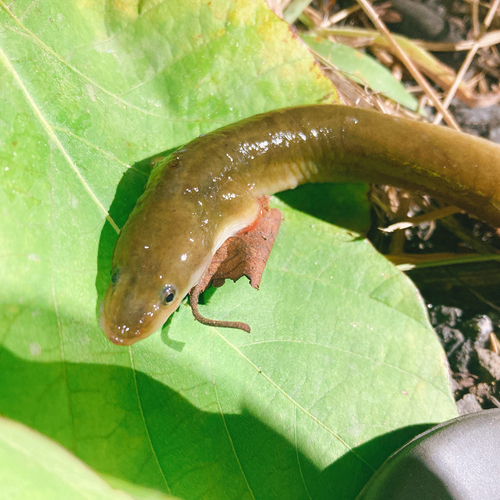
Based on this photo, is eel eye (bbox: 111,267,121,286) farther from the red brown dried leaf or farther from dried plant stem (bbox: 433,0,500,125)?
dried plant stem (bbox: 433,0,500,125)

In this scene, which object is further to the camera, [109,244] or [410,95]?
[410,95]

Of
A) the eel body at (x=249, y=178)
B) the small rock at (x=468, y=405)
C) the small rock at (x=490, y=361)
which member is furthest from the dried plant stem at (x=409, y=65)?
the small rock at (x=468, y=405)

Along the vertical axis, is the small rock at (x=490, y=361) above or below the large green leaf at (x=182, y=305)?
below

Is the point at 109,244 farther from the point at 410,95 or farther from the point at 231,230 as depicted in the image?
the point at 410,95

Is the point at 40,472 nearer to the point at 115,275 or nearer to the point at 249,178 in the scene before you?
the point at 115,275

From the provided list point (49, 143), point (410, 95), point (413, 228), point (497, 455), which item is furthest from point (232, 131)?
point (497, 455)

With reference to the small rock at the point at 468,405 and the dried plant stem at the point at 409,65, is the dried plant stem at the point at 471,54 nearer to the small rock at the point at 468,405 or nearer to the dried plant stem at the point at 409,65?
the dried plant stem at the point at 409,65
